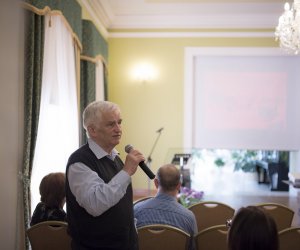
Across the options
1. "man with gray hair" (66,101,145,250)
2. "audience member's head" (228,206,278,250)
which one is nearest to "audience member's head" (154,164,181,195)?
"man with gray hair" (66,101,145,250)

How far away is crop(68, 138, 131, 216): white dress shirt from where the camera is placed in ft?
4.53

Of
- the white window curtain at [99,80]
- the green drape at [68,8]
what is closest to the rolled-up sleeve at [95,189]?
the green drape at [68,8]

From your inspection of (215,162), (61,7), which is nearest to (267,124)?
(215,162)

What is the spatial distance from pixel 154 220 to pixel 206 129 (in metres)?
3.96

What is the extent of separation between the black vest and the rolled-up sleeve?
0.06 m

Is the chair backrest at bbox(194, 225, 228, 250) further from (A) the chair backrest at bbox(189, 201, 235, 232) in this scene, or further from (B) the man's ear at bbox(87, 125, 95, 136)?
(B) the man's ear at bbox(87, 125, 95, 136)

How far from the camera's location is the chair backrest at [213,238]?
6.50 ft

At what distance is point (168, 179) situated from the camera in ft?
7.29

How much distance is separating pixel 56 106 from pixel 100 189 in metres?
2.22

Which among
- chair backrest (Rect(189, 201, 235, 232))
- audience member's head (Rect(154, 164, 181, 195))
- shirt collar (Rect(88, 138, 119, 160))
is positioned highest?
shirt collar (Rect(88, 138, 119, 160))

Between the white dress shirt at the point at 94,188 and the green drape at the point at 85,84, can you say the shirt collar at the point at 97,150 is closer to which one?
the white dress shirt at the point at 94,188

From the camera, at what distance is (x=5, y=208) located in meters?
2.48

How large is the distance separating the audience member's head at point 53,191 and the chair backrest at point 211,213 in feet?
3.59

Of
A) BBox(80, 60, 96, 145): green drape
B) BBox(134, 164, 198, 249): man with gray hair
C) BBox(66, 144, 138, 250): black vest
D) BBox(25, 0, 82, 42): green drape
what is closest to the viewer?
BBox(66, 144, 138, 250): black vest
